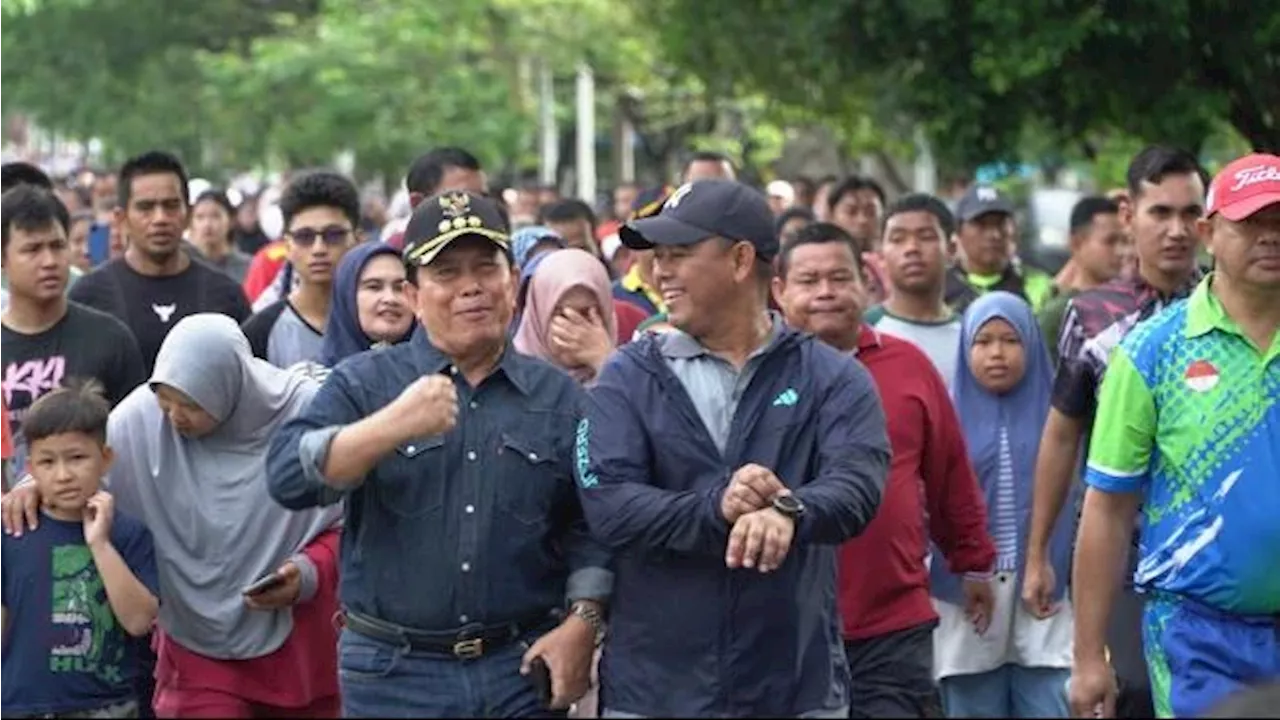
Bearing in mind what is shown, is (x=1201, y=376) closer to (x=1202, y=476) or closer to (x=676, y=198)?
(x=1202, y=476)

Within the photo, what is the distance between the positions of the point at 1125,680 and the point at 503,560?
2558mm

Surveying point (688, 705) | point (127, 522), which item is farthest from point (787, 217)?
point (688, 705)

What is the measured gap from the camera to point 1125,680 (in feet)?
25.6

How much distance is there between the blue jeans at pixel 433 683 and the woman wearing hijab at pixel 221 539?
1.17m

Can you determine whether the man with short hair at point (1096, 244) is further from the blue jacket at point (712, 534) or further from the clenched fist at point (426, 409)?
the clenched fist at point (426, 409)

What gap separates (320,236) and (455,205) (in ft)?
11.9

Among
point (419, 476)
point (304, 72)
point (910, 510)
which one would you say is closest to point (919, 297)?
point (910, 510)

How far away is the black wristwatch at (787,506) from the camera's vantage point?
5.66 metres

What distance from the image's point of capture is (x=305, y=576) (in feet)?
23.6

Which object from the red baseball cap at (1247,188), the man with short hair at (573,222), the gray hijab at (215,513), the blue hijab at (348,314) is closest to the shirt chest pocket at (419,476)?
the gray hijab at (215,513)

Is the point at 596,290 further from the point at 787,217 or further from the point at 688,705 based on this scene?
the point at 787,217

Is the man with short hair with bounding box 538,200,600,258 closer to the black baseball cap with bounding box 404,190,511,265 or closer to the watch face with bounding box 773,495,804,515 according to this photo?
the black baseball cap with bounding box 404,190,511,265

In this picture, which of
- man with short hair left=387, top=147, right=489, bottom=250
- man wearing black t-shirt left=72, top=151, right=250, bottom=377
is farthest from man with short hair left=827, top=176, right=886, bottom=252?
man wearing black t-shirt left=72, top=151, right=250, bottom=377

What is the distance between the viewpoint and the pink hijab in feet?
27.6
